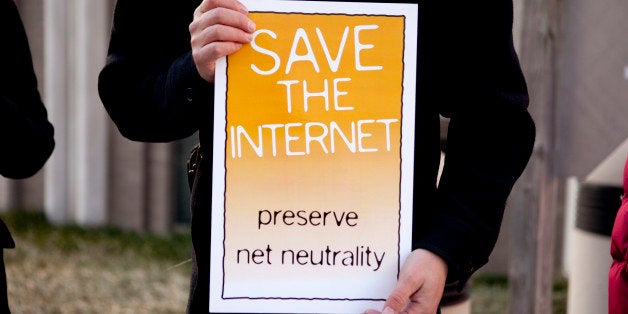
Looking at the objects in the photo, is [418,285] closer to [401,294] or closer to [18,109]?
[401,294]

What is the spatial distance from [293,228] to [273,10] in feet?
1.22

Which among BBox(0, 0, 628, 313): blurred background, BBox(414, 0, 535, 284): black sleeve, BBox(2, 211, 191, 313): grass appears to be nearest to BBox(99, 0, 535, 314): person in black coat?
BBox(414, 0, 535, 284): black sleeve

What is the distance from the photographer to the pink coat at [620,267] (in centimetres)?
217

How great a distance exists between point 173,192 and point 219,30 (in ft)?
24.5

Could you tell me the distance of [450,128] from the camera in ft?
5.29

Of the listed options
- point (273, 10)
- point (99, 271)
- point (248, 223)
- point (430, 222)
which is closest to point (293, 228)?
point (248, 223)

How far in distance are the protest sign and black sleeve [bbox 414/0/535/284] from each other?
0.31ft

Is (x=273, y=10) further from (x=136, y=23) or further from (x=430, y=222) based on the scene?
(x=430, y=222)

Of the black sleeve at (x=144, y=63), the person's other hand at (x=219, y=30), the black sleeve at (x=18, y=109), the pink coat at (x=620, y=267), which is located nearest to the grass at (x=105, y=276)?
the pink coat at (x=620, y=267)

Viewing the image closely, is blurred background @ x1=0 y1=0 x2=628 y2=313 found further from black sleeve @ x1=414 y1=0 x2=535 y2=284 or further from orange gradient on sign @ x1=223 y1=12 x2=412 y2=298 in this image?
black sleeve @ x1=414 y1=0 x2=535 y2=284

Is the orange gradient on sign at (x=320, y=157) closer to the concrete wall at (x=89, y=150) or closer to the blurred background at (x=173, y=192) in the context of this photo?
the blurred background at (x=173, y=192)

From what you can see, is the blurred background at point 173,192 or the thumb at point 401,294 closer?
the thumb at point 401,294

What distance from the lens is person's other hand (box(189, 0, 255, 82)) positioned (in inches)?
56.5

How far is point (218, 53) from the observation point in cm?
144
